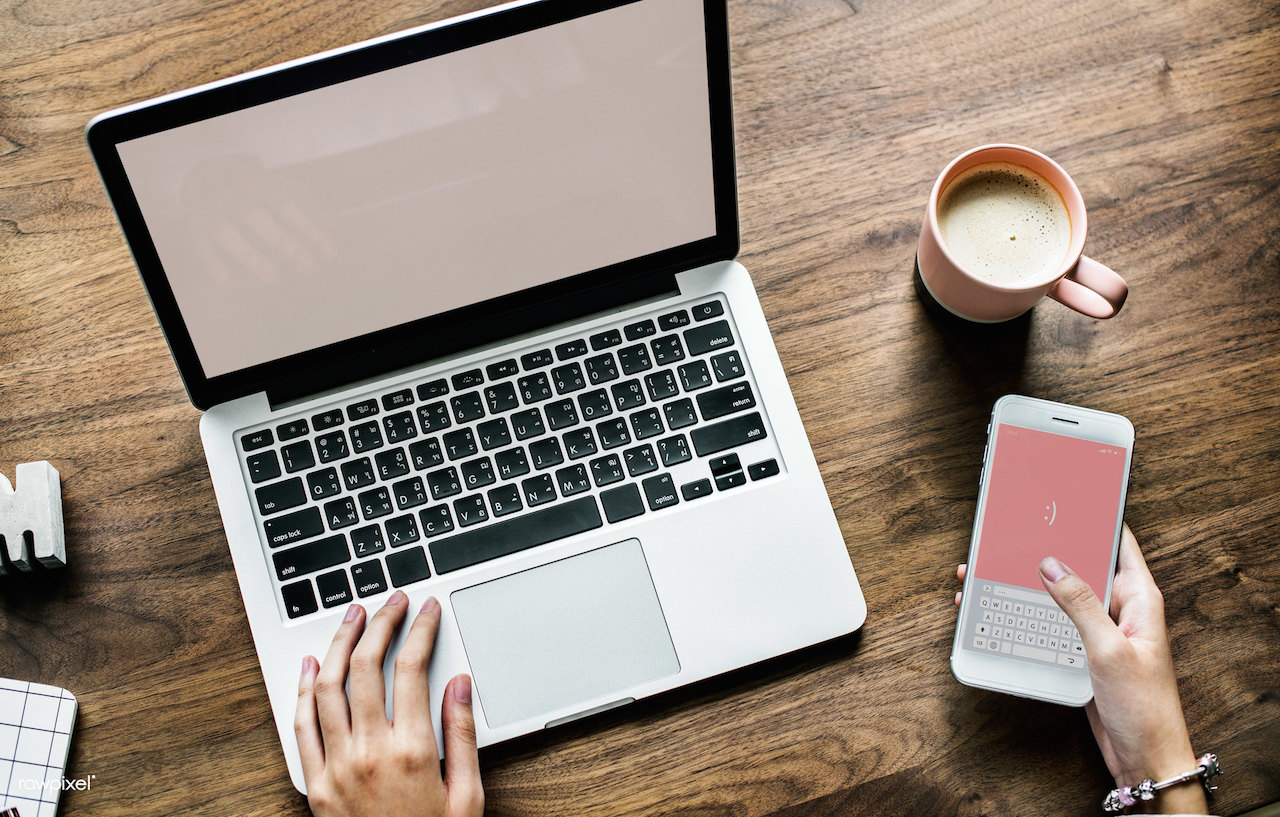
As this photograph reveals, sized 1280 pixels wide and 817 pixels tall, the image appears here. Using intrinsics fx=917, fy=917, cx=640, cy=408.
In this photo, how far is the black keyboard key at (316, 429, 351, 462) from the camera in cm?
74

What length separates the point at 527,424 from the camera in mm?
748

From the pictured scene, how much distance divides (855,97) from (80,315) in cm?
72

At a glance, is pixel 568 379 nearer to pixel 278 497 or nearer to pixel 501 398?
pixel 501 398

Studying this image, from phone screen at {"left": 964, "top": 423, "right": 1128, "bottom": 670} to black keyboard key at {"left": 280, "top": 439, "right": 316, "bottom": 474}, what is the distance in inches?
21.6

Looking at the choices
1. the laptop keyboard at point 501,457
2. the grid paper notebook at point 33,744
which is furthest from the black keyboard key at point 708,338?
the grid paper notebook at point 33,744

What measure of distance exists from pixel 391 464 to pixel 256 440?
11 centimetres

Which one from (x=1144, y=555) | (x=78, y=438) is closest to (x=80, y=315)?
(x=78, y=438)

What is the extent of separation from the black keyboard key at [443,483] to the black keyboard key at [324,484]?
0.24 feet

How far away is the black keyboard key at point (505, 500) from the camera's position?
0.73 metres

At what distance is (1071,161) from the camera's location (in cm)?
Result: 84

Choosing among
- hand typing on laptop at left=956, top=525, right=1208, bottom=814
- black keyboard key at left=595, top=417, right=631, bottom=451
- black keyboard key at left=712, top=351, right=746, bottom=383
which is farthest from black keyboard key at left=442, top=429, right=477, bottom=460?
hand typing on laptop at left=956, top=525, right=1208, bottom=814

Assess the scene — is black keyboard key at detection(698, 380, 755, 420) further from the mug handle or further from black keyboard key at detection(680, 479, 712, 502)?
the mug handle

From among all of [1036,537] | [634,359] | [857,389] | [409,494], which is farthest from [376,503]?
[1036,537]

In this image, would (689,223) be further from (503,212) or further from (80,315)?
(80,315)
